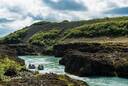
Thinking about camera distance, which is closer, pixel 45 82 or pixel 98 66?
pixel 45 82

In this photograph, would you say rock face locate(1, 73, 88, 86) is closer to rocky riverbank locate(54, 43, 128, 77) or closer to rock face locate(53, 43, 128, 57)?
rocky riverbank locate(54, 43, 128, 77)

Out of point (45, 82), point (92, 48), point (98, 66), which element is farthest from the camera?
point (92, 48)

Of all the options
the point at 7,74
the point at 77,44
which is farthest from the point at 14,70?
the point at 77,44

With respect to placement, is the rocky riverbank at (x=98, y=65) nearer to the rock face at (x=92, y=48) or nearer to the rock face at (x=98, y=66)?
the rock face at (x=98, y=66)

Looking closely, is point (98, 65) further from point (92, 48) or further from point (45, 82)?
point (92, 48)

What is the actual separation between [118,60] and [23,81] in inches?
1901

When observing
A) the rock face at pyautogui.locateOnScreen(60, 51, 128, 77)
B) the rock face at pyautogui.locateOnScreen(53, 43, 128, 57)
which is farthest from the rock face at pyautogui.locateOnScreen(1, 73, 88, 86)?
the rock face at pyautogui.locateOnScreen(53, 43, 128, 57)

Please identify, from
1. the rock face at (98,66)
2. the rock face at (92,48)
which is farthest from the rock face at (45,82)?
the rock face at (92,48)

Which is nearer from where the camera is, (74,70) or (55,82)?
(55,82)

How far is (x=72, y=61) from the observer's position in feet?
352

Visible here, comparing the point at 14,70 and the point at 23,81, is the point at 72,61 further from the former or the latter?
the point at 23,81

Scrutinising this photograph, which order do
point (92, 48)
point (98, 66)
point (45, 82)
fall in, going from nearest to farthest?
1. point (45, 82)
2. point (98, 66)
3. point (92, 48)

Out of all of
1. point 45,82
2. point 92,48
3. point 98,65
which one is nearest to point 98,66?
point 98,65

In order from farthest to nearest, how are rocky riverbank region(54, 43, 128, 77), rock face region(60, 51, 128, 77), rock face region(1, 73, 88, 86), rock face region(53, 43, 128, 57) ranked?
rock face region(53, 43, 128, 57) → rocky riverbank region(54, 43, 128, 77) → rock face region(60, 51, 128, 77) → rock face region(1, 73, 88, 86)
